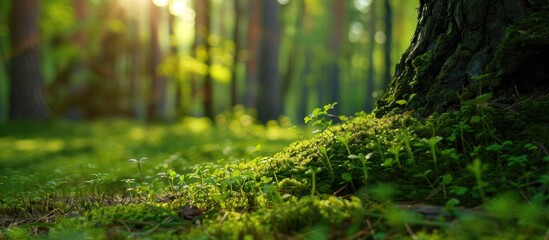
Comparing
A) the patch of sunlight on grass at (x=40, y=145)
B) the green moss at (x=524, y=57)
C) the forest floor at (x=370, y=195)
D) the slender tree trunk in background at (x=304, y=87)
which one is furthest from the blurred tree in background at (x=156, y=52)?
the forest floor at (x=370, y=195)

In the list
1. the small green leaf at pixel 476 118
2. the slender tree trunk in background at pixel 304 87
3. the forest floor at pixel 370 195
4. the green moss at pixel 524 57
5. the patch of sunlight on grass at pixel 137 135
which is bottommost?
the slender tree trunk in background at pixel 304 87

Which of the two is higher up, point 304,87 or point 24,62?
point 24,62

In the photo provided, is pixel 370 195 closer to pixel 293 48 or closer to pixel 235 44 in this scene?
pixel 235 44

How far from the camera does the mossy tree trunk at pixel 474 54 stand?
298cm

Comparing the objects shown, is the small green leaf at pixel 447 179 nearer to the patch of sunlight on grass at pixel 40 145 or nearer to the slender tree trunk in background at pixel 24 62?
the patch of sunlight on grass at pixel 40 145

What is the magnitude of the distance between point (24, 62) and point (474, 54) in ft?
47.4

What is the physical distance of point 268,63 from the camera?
17094mm

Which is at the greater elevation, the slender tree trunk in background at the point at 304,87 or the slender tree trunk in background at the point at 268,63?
the slender tree trunk in background at the point at 268,63

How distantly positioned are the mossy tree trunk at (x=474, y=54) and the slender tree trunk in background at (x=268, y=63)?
1327 centimetres

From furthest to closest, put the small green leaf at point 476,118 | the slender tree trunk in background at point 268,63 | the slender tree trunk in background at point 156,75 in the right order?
1. the slender tree trunk in background at point 156,75
2. the slender tree trunk in background at point 268,63
3. the small green leaf at point 476,118

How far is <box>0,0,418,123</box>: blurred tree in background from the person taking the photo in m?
15.4

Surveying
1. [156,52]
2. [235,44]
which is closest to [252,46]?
[156,52]

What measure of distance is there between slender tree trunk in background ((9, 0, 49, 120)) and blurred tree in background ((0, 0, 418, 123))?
0.03 m

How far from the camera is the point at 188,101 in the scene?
25.7 m
